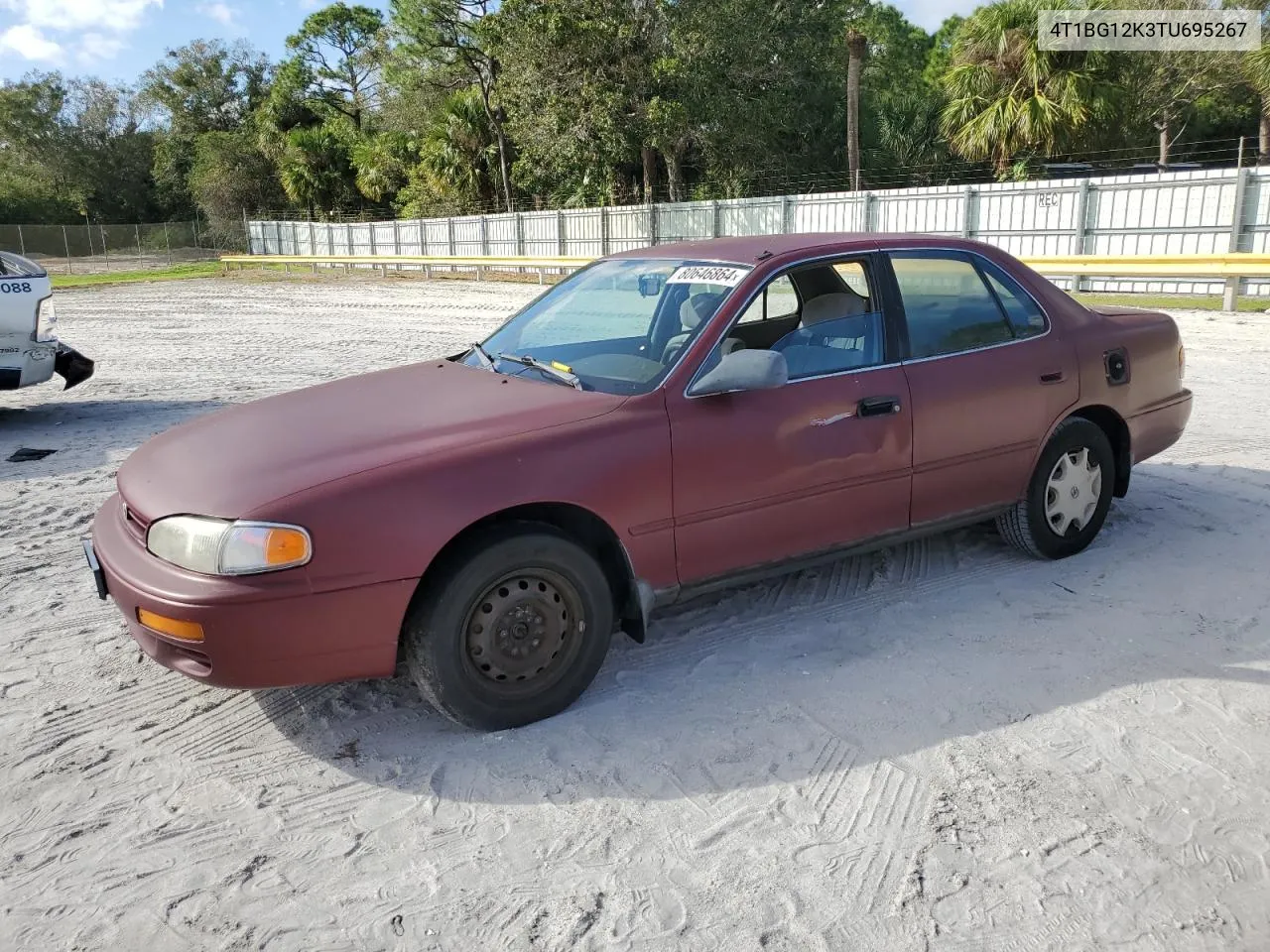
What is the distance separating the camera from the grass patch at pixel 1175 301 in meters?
15.3

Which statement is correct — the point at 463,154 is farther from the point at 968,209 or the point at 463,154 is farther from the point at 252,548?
the point at 252,548

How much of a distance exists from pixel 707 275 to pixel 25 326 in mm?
7002

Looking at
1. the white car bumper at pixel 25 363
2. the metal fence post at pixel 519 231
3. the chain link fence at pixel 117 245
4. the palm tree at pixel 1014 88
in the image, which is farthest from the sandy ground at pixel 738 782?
the chain link fence at pixel 117 245

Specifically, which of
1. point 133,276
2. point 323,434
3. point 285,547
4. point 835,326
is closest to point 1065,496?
point 835,326

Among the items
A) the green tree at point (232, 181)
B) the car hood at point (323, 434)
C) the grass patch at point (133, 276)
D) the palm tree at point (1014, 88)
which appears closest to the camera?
the car hood at point (323, 434)

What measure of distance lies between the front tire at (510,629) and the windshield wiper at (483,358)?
A: 46.1 inches

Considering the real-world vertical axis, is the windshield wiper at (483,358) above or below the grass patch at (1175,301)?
above

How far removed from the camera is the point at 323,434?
359 cm

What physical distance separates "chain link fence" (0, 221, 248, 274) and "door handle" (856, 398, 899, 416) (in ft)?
150

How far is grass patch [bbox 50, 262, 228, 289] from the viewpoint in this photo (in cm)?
3512

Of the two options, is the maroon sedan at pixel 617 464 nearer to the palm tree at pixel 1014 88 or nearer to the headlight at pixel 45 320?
the headlight at pixel 45 320

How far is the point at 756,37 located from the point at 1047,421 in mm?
25745

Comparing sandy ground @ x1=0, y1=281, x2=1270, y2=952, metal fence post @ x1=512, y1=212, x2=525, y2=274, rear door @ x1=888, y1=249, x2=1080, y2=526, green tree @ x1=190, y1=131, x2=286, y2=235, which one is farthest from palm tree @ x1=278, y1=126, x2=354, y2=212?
rear door @ x1=888, y1=249, x2=1080, y2=526

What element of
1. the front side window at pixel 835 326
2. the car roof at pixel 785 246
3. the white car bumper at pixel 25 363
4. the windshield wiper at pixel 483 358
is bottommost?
the white car bumper at pixel 25 363
